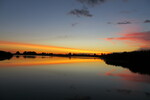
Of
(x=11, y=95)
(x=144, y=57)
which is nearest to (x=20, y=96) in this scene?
(x=11, y=95)

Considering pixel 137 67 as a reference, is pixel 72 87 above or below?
below

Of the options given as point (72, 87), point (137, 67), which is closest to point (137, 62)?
point (137, 67)

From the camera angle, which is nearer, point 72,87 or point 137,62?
point 72,87

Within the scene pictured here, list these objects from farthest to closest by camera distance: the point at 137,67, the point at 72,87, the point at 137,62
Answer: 1. the point at 137,62
2. the point at 137,67
3. the point at 72,87

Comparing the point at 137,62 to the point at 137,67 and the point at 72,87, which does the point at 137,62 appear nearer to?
the point at 137,67

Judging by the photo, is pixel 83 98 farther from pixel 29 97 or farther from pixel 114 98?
pixel 29 97

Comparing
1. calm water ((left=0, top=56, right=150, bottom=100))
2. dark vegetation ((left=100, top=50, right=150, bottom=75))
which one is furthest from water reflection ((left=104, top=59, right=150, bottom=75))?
calm water ((left=0, top=56, right=150, bottom=100))

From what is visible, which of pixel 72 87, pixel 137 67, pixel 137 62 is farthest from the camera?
pixel 137 62

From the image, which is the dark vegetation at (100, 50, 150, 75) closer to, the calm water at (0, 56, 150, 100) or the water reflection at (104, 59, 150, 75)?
the water reflection at (104, 59, 150, 75)

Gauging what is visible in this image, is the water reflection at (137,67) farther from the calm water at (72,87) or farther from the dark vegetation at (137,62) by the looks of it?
the calm water at (72,87)

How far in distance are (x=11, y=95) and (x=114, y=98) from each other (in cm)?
637

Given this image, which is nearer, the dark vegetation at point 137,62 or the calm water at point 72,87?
the calm water at point 72,87

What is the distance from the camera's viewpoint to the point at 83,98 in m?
9.55

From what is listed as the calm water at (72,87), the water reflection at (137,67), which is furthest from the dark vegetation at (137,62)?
the calm water at (72,87)
